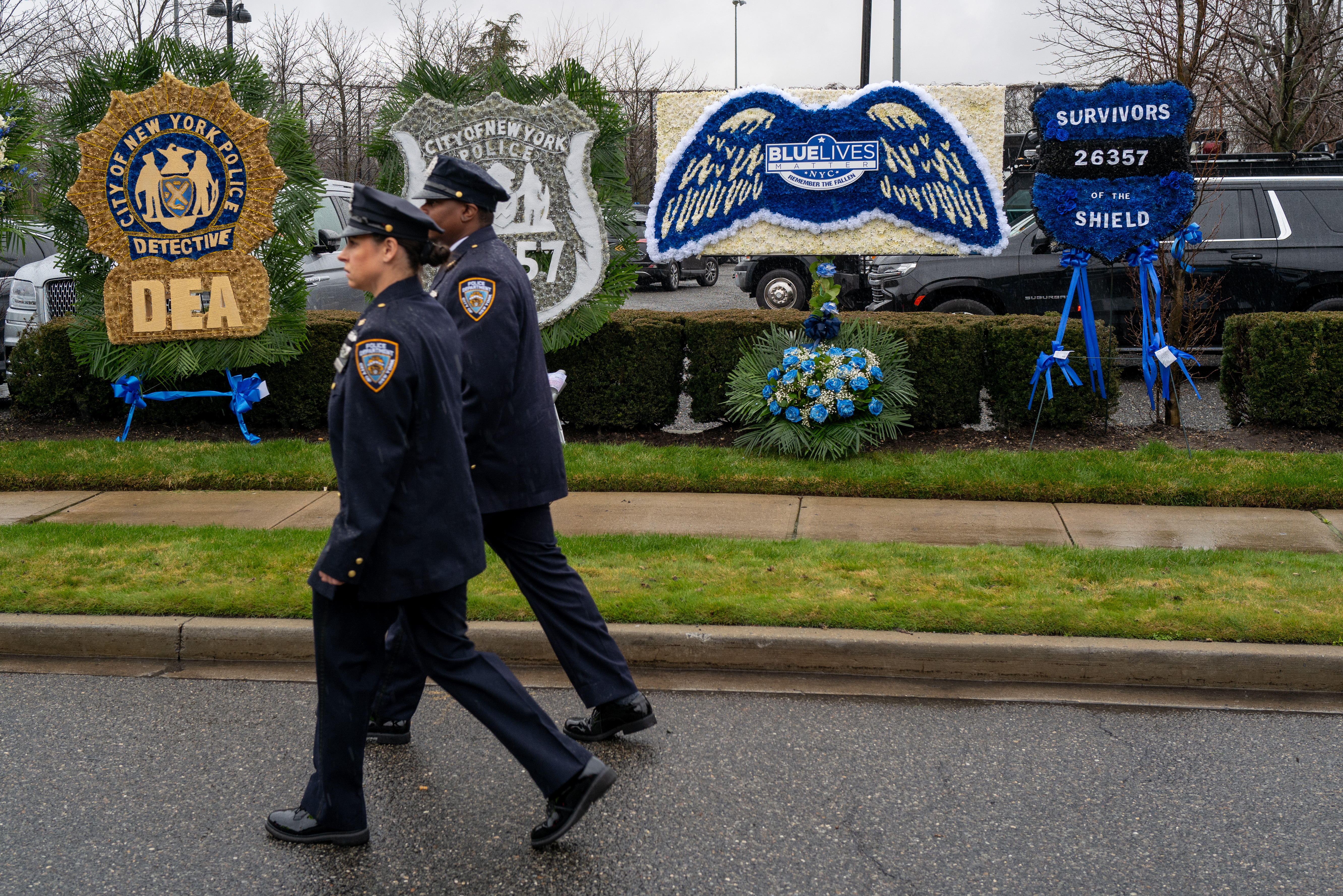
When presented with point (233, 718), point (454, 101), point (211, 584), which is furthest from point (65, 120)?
point (233, 718)

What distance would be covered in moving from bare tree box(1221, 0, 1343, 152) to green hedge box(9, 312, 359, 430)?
10750mm

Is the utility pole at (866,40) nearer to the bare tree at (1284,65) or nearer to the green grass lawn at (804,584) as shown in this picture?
the bare tree at (1284,65)

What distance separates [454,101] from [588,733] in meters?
5.84

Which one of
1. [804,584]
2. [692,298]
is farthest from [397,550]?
[692,298]

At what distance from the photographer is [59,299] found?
1127cm

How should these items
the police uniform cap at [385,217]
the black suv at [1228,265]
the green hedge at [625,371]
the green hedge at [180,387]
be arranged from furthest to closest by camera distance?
the black suv at [1228,265], the green hedge at [180,387], the green hedge at [625,371], the police uniform cap at [385,217]

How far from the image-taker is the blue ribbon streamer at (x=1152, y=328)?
323 inches

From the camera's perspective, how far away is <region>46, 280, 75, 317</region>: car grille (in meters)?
11.2

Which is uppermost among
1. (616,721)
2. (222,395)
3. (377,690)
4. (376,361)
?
(376,361)

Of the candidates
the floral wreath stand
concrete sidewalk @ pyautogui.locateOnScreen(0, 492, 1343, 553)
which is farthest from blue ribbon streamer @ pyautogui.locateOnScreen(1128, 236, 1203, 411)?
concrete sidewalk @ pyautogui.locateOnScreen(0, 492, 1343, 553)

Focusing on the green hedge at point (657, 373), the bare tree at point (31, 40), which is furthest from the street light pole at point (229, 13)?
the green hedge at point (657, 373)

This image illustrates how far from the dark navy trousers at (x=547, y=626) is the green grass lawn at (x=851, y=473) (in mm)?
3459

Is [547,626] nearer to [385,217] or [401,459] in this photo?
[401,459]

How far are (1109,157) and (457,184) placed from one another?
573 centimetres
